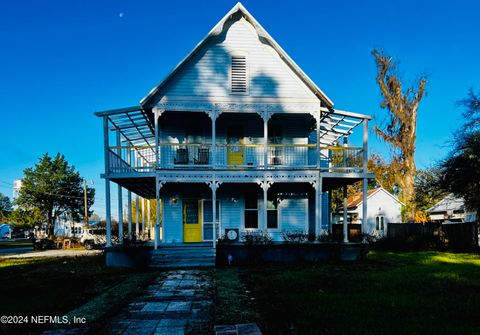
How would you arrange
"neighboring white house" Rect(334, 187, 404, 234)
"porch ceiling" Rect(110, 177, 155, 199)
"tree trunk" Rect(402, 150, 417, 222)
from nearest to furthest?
"porch ceiling" Rect(110, 177, 155, 199) < "tree trunk" Rect(402, 150, 417, 222) < "neighboring white house" Rect(334, 187, 404, 234)

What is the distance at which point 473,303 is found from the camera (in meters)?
6.64

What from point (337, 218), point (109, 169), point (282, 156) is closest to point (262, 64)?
point (282, 156)

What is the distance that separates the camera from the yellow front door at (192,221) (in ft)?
53.3

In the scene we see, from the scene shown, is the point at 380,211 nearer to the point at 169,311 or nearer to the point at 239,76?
the point at 239,76

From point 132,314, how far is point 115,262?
793 centimetres

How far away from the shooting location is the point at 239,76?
15367mm

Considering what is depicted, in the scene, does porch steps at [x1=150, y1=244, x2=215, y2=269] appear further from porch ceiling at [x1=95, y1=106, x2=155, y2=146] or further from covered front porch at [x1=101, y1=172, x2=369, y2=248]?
porch ceiling at [x1=95, y1=106, x2=155, y2=146]

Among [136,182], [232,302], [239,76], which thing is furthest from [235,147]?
[232,302]

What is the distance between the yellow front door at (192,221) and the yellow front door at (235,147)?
2635 millimetres

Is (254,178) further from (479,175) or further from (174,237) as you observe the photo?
(479,175)

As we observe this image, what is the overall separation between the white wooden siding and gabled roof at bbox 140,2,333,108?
199mm

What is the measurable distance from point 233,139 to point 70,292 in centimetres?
1006

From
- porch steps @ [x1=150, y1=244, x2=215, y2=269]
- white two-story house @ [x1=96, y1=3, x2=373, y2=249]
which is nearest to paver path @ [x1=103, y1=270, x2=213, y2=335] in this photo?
porch steps @ [x1=150, y1=244, x2=215, y2=269]

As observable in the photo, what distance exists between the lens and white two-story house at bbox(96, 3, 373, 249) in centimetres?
1445
